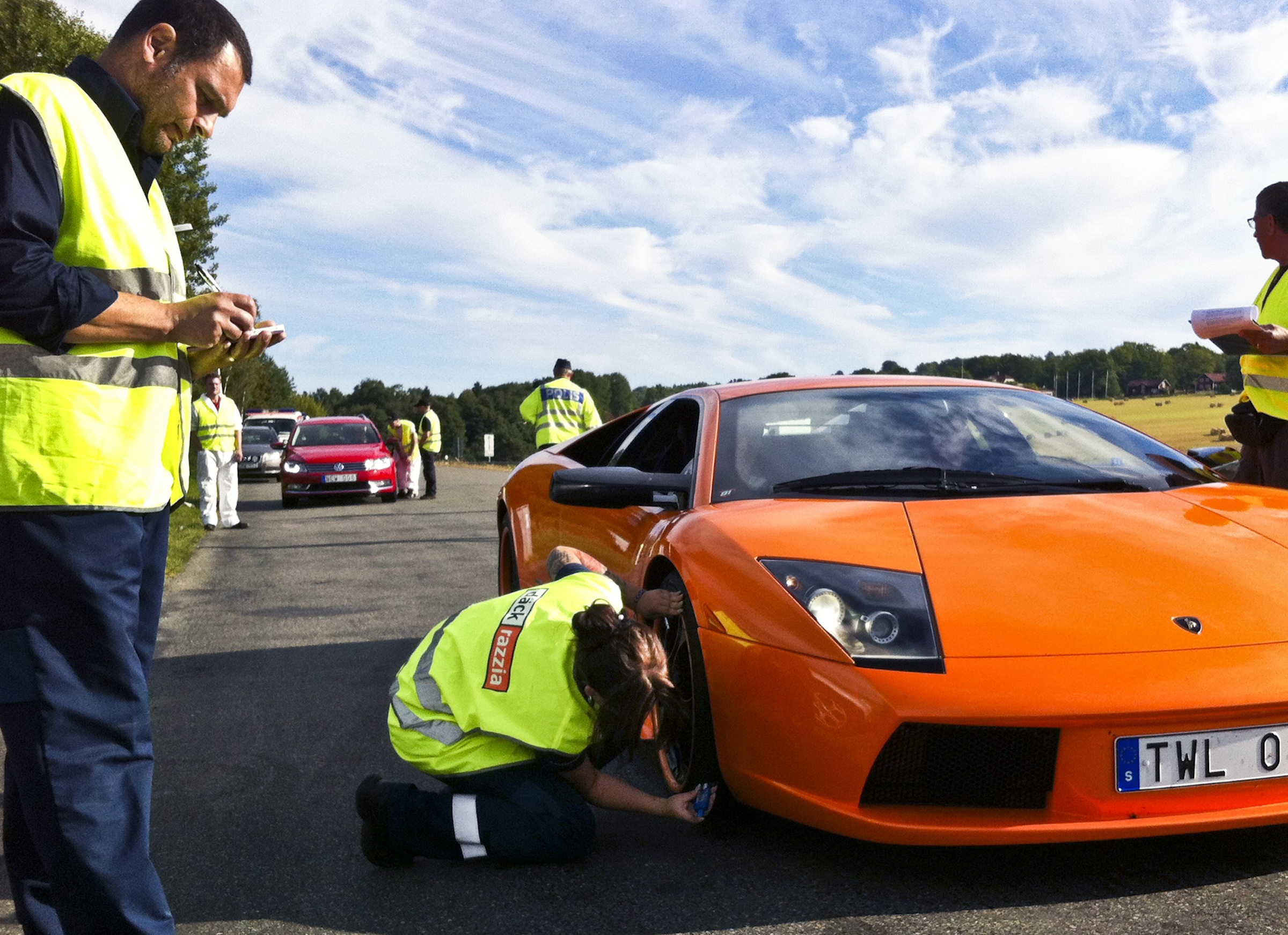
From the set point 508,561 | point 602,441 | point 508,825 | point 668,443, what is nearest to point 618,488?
point 668,443

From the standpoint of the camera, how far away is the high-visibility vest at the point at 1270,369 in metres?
4.45

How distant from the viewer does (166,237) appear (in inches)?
91.9

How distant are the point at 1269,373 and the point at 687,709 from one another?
287cm

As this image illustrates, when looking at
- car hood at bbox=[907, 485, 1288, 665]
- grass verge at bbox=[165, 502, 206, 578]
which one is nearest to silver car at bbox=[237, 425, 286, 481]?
grass verge at bbox=[165, 502, 206, 578]

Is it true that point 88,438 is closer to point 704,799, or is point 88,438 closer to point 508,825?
point 508,825

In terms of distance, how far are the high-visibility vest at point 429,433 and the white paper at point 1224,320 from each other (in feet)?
51.7

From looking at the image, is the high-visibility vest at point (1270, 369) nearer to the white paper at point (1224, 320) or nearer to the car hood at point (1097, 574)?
the white paper at point (1224, 320)

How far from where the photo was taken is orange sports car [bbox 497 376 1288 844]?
2.48 m

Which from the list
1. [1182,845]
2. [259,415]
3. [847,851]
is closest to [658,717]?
[847,851]

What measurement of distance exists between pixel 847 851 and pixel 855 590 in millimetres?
712

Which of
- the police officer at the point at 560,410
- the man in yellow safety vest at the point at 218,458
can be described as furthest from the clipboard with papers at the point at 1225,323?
the man in yellow safety vest at the point at 218,458

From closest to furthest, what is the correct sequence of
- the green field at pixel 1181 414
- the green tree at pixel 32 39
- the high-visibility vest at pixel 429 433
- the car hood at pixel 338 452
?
1. the car hood at pixel 338 452
2. the high-visibility vest at pixel 429 433
3. the green tree at pixel 32 39
4. the green field at pixel 1181 414

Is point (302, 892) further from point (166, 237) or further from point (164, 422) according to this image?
point (166, 237)

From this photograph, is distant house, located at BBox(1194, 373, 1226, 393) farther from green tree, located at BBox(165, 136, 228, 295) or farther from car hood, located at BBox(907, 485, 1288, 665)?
car hood, located at BBox(907, 485, 1288, 665)
